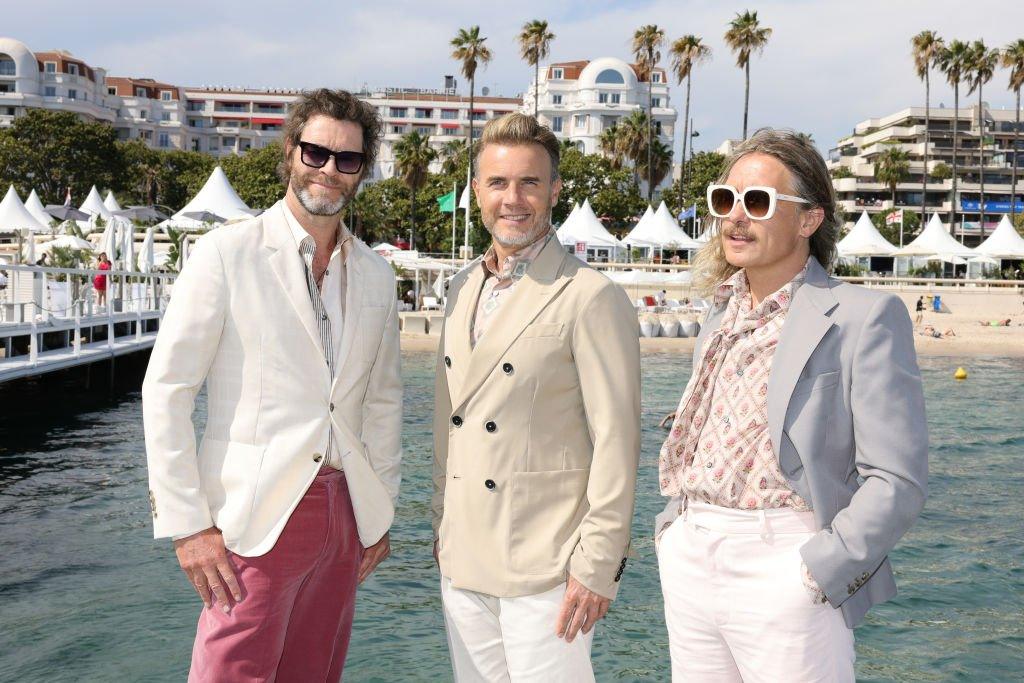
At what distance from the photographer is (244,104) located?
135 meters

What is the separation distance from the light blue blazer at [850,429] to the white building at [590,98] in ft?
356

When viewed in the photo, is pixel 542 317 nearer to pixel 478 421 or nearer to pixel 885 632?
pixel 478 421

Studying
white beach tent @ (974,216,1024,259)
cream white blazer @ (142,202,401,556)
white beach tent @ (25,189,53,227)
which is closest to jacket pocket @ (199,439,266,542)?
cream white blazer @ (142,202,401,556)

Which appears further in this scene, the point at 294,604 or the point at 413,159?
the point at 413,159

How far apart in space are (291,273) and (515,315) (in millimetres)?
798

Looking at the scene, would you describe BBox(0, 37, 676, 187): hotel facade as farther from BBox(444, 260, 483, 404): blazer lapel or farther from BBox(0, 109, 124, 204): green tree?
BBox(444, 260, 483, 404): blazer lapel

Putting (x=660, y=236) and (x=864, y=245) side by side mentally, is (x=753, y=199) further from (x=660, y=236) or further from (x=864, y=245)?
(x=864, y=245)

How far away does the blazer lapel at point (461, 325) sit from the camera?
3.58 m

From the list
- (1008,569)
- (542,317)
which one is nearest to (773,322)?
(542,317)

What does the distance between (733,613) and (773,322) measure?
0.88 m

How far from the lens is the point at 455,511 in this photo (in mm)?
3566

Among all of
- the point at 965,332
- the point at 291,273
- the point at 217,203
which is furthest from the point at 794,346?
the point at 965,332

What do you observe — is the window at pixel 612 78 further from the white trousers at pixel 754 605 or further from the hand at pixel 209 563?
the white trousers at pixel 754 605

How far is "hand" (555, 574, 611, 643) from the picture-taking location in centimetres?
332
